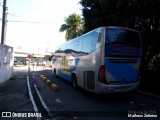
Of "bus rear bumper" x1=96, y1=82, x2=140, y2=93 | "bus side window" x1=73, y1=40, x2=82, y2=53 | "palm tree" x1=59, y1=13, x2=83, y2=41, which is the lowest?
"bus rear bumper" x1=96, y1=82, x2=140, y2=93

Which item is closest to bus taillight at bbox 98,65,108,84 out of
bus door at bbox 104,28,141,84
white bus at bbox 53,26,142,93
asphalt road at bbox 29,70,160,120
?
white bus at bbox 53,26,142,93

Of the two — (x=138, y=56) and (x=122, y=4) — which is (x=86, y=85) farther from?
(x=122, y=4)

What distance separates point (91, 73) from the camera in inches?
456

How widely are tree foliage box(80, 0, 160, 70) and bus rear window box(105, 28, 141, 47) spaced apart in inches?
93.5

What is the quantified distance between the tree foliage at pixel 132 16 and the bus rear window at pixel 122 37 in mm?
2374

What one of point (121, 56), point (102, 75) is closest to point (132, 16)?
point (121, 56)

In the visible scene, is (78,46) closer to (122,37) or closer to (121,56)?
(122,37)

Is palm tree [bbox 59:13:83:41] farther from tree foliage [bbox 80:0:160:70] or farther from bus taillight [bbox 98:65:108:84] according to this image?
bus taillight [bbox 98:65:108:84]

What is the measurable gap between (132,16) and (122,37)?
3.94 meters

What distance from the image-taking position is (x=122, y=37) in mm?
11078

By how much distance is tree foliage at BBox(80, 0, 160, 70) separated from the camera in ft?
43.9

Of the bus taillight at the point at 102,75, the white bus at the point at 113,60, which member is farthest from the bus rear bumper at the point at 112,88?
the bus taillight at the point at 102,75

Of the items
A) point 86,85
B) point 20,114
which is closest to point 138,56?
point 86,85

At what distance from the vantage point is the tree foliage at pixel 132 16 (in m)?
13.4
